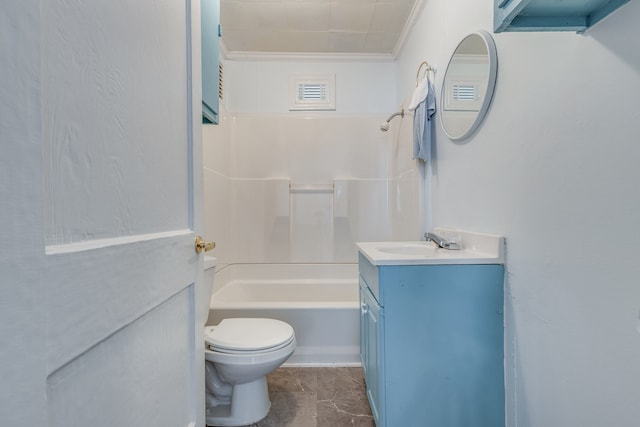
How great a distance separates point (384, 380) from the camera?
117cm

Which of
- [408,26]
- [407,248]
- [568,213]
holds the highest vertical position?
[408,26]

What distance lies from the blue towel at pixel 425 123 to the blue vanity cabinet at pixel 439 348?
92cm

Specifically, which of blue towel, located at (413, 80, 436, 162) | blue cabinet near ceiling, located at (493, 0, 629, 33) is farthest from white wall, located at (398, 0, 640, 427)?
blue towel, located at (413, 80, 436, 162)

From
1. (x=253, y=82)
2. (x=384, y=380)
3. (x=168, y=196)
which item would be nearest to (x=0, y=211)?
(x=168, y=196)

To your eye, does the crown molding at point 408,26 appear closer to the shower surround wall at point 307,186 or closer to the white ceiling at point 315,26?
the white ceiling at point 315,26

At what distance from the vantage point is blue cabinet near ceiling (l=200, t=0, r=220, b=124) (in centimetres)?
122

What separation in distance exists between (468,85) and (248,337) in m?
1.60

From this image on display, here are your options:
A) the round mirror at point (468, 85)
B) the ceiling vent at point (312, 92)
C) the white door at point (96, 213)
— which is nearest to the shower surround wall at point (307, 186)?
the ceiling vent at point (312, 92)

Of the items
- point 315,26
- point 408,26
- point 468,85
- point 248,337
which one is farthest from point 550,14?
point 315,26

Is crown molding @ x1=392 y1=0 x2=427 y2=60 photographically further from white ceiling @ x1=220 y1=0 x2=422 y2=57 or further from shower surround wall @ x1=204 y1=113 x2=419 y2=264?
shower surround wall @ x1=204 y1=113 x2=419 y2=264

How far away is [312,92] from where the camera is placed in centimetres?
283

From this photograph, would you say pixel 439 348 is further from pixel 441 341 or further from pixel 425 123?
pixel 425 123

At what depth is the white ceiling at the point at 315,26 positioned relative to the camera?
2.08 metres

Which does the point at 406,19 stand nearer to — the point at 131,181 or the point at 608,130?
the point at 608,130
